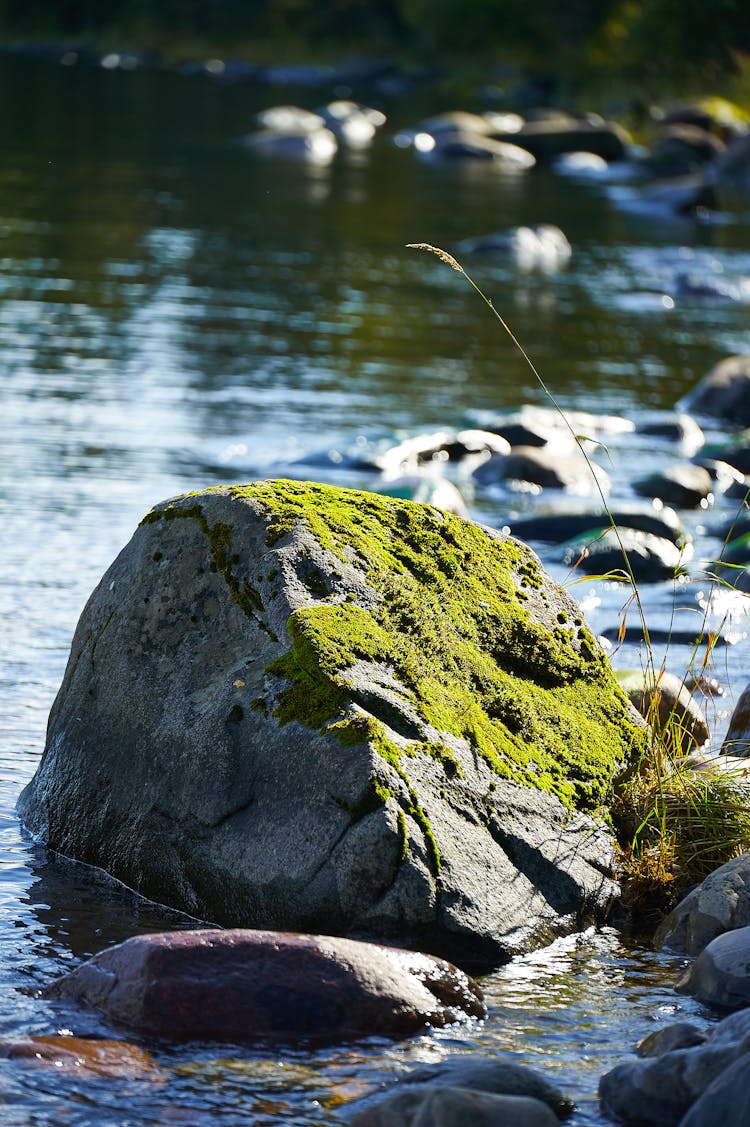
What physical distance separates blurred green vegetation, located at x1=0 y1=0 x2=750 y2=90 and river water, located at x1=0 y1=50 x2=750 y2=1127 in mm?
20140

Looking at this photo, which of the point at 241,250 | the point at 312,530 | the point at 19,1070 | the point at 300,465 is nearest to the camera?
the point at 19,1070

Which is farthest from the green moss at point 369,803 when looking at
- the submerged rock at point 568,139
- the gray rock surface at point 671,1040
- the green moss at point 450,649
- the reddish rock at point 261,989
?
the submerged rock at point 568,139

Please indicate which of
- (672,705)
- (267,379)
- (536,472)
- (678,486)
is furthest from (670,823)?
(267,379)

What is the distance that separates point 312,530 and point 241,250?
21.3 m

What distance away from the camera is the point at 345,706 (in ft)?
18.9

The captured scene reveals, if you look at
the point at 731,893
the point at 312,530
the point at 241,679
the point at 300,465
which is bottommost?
the point at 300,465

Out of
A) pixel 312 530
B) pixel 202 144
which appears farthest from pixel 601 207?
pixel 312 530

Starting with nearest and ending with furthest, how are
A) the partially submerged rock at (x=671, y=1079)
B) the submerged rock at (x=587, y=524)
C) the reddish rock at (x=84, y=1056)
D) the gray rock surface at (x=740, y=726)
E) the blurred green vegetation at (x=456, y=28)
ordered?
1. the partially submerged rock at (x=671, y=1079)
2. the reddish rock at (x=84, y=1056)
3. the gray rock surface at (x=740, y=726)
4. the submerged rock at (x=587, y=524)
5. the blurred green vegetation at (x=456, y=28)

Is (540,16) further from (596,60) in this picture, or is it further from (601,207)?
(601,207)

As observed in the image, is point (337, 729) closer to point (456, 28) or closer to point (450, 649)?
point (450, 649)

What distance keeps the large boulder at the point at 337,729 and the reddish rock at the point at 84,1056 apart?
829 millimetres

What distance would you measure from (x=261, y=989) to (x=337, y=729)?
0.95 meters

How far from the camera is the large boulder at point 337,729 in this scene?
5555 millimetres

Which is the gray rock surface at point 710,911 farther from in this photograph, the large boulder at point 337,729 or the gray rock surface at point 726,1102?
the gray rock surface at point 726,1102
